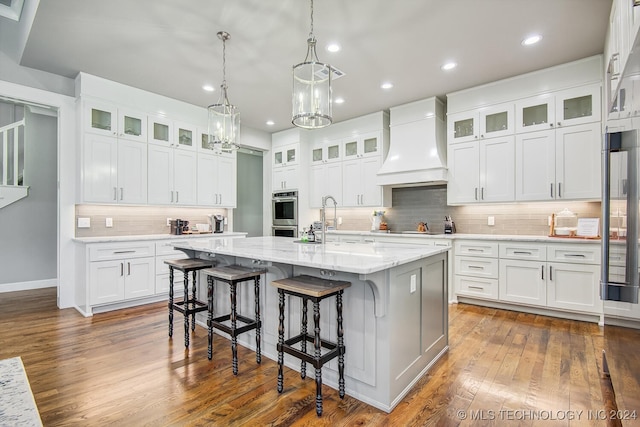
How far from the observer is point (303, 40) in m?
3.22

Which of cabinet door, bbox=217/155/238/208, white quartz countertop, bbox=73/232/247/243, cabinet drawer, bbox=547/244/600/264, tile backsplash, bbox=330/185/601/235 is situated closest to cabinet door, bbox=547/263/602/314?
cabinet drawer, bbox=547/244/600/264

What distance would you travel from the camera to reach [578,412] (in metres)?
1.92

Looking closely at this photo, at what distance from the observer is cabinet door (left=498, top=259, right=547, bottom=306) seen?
370 centimetres

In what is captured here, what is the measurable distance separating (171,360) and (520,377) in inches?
107

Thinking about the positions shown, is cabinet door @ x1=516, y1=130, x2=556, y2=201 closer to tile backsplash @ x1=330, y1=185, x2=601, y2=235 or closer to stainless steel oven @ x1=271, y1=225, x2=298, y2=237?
tile backsplash @ x1=330, y1=185, x2=601, y2=235

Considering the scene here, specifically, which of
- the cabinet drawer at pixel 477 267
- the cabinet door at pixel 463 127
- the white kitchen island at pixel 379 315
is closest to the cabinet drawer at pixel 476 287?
the cabinet drawer at pixel 477 267

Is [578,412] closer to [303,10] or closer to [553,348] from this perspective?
[553,348]

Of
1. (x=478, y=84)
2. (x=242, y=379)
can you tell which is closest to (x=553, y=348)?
(x=242, y=379)

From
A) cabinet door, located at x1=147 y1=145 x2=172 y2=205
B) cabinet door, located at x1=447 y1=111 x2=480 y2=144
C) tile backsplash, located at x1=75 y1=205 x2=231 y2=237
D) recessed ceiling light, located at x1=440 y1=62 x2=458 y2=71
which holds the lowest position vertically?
tile backsplash, located at x1=75 y1=205 x2=231 y2=237

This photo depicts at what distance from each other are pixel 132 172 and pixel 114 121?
70 cm

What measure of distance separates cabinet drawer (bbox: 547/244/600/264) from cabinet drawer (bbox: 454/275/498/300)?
701 millimetres

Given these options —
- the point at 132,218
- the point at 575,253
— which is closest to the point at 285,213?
the point at 132,218

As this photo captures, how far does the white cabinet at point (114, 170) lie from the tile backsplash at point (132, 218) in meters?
0.33

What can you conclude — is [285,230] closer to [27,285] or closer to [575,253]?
[27,285]
